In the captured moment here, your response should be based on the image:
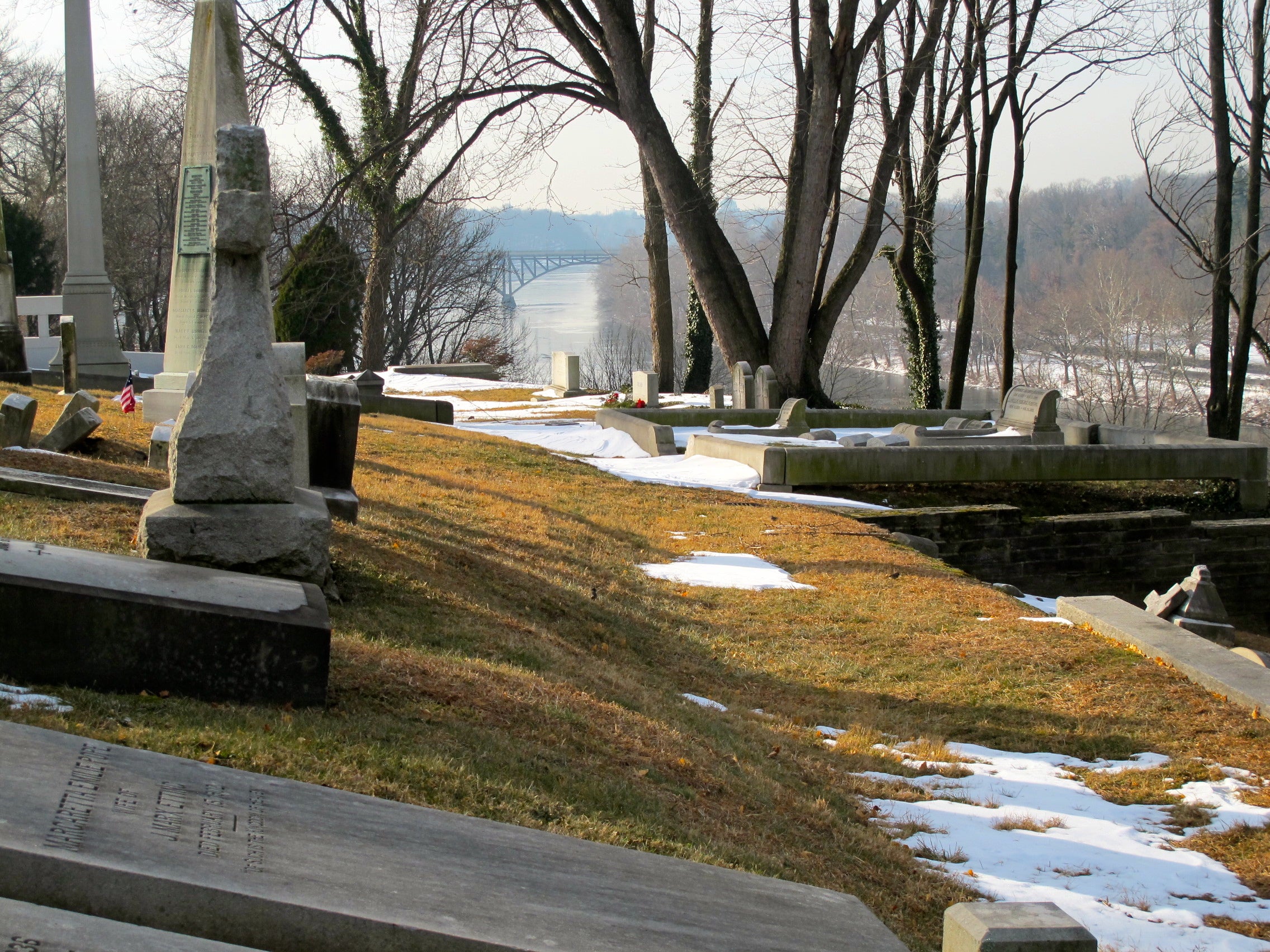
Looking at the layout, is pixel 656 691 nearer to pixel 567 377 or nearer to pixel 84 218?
pixel 84 218

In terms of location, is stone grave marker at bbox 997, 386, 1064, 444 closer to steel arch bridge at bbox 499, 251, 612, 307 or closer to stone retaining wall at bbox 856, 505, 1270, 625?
stone retaining wall at bbox 856, 505, 1270, 625

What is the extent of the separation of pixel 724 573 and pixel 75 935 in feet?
28.8

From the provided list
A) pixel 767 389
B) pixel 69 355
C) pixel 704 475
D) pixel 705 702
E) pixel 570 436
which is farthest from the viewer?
pixel 767 389

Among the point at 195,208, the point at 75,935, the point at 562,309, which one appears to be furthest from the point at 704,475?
the point at 562,309

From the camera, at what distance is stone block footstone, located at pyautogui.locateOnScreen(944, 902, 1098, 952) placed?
8.73 feet

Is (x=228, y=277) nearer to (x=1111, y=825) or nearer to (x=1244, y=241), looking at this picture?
(x=1111, y=825)

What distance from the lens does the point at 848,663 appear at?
804cm

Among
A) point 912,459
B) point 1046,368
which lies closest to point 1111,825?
point 912,459

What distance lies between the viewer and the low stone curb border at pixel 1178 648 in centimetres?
725

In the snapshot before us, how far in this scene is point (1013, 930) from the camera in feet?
8.81

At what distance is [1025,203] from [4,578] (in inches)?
3055

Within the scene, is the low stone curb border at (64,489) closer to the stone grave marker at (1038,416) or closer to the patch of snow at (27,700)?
the patch of snow at (27,700)

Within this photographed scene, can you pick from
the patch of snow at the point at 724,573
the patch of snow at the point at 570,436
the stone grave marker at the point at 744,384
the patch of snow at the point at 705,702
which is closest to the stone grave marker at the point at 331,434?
the patch of snow at the point at 705,702

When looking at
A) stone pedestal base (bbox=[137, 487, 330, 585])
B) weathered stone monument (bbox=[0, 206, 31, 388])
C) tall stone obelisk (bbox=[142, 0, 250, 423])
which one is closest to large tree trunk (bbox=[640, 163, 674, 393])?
weathered stone monument (bbox=[0, 206, 31, 388])
